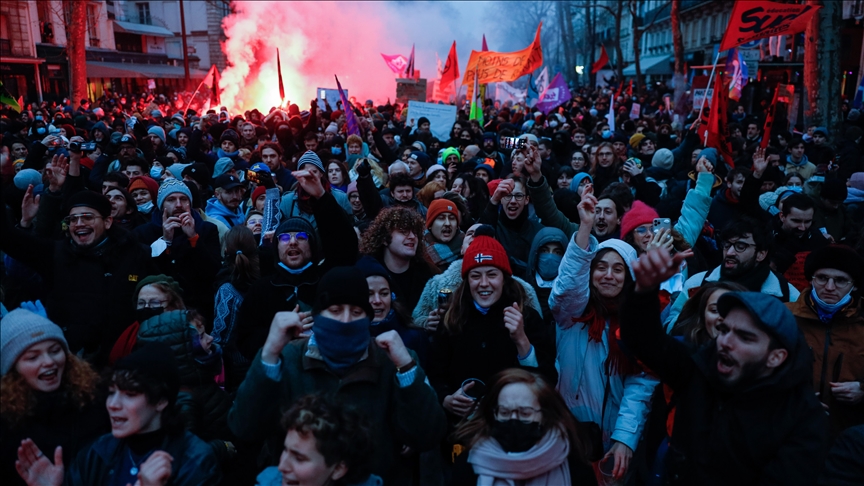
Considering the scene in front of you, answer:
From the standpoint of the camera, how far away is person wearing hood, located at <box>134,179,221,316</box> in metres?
4.78

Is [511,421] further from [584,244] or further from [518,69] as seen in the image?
[518,69]

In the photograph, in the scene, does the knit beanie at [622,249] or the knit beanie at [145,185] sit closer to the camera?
the knit beanie at [622,249]

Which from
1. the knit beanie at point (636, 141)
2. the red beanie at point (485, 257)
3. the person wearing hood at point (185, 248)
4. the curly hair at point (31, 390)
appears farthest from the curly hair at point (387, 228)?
the knit beanie at point (636, 141)

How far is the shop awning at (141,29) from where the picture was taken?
4506 cm

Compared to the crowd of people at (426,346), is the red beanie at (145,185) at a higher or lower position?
higher

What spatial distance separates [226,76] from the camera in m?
24.6

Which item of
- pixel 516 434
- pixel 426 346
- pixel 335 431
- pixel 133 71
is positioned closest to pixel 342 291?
pixel 335 431

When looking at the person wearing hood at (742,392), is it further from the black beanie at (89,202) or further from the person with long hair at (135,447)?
the black beanie at (89,202)

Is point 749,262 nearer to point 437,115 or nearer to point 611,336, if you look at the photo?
point 611,336

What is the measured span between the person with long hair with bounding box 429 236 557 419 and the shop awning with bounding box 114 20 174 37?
48412mm

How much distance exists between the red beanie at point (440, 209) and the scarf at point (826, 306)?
2.47 m

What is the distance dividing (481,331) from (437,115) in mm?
9800

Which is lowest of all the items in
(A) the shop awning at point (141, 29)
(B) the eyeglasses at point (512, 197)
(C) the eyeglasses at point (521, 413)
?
(C) the eyeglasses at point (521, 413)

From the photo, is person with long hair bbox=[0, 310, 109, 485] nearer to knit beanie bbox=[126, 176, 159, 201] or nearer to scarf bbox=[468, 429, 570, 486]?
scarf bbox=[468, 429, 570, 486]
